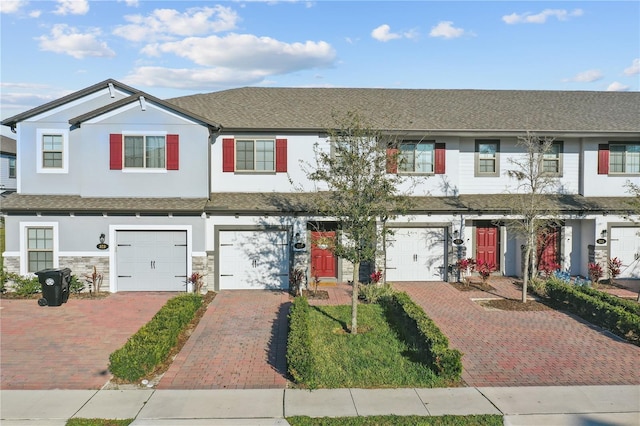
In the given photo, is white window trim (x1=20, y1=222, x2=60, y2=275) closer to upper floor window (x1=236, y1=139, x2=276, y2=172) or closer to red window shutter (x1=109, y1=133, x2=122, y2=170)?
red window shutter (x1=109, y1=133, x2=122, y2=170)

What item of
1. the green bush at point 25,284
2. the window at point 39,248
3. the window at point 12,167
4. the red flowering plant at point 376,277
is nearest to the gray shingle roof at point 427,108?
the red flowering plant at point 376,277

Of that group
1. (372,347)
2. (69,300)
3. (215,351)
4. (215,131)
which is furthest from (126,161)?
(372,347)

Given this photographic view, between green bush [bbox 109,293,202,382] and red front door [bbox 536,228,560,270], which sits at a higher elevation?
red front door [bbox 536,228,560,270]

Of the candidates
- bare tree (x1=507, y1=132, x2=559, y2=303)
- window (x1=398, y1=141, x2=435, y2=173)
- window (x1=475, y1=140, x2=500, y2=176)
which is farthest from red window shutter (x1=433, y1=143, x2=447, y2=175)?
bare tree (x1=507, y1=132, x2=559, y2=303)

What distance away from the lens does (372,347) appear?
1126cm

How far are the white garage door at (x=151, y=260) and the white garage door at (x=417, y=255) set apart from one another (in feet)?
24.1

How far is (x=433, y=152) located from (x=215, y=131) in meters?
7.86

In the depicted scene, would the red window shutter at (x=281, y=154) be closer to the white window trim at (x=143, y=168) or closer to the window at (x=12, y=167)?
the white window trim at (x=143, y=168)

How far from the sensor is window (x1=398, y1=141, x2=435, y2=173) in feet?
61.1

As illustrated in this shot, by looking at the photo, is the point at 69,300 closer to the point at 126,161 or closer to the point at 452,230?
A: the point at 126,161

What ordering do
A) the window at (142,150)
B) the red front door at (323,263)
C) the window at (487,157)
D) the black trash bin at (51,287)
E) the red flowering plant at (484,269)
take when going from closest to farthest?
the black trash bin at (51,287)
the window at (142,150)
the red flowering plant at (484,269)
the red front door at (323,263)
the window at (487,157)

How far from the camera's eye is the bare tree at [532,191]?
16.5 metres

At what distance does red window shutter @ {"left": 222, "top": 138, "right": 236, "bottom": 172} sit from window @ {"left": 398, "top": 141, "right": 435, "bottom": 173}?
6056 mm

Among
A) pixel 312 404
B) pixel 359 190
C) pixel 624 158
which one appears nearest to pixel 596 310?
pixel 359 190
